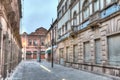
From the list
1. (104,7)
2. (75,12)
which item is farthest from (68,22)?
(104,7)

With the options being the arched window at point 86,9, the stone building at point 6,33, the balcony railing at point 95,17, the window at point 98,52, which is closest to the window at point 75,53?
the arched window at point 86,9

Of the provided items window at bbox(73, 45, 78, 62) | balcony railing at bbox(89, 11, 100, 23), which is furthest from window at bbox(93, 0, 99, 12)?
window at bbox(73, 45, 78, 62)

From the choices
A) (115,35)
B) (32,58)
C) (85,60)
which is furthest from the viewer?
(32,58)

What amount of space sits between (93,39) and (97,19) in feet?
6.86

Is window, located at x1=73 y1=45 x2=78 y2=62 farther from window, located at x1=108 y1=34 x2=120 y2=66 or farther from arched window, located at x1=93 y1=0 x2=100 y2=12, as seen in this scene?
window, located at x1=108 y1=34 x2=120 y2=66

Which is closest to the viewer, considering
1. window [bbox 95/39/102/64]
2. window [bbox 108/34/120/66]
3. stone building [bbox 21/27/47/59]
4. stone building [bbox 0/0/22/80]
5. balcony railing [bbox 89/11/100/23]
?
stone building [bbox 0/0/22/80]

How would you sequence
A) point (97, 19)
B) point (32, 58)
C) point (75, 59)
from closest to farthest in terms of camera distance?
1. point (97, 19)
2. point (75, 59)
3. point (32, 58)

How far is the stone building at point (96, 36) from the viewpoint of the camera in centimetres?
1681

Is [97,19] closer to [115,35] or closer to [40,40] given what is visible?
[115,35]

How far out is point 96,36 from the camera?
20.2 metres

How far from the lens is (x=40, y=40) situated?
82.5 meters

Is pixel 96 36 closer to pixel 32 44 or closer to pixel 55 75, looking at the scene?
pixel 55 75

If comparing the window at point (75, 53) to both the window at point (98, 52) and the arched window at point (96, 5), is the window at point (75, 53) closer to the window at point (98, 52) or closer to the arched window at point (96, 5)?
the window at point (98, 52)

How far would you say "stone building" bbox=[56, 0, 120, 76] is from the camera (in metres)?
16.8
